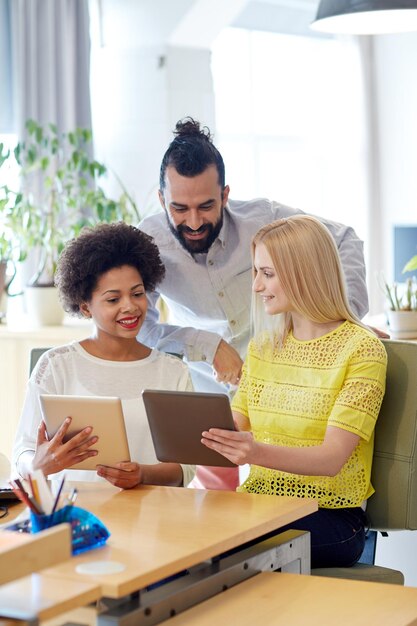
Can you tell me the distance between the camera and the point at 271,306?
2418 millimetres

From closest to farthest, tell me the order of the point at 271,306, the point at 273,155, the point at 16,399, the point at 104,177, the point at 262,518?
the point at 262,518, the point at 271,306, the point at 16,399, the point at 104,177, the point at 273,155

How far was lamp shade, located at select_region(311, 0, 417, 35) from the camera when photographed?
12.4ft

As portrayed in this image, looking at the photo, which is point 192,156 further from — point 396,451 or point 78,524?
point 78,524

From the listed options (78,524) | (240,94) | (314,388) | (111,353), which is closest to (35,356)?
(111,353)

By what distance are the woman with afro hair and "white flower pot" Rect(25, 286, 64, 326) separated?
1658 mm

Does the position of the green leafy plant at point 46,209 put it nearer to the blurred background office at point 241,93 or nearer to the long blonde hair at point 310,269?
the blurred background office at point 241,93

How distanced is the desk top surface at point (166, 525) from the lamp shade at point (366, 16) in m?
Answer: 2.23

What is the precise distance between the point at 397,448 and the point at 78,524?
0.88 m

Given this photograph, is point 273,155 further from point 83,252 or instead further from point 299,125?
point 83,252

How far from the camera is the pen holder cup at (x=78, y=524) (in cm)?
176

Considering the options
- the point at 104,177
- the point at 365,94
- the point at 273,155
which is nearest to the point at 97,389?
the point at 104,177

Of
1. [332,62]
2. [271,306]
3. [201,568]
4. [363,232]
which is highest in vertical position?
[332,62]

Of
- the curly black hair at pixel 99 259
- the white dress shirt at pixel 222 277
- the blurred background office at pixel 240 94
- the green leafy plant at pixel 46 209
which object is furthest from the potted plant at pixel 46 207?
the curly black hair at pixel 99 259

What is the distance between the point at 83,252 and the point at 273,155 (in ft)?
16.1
